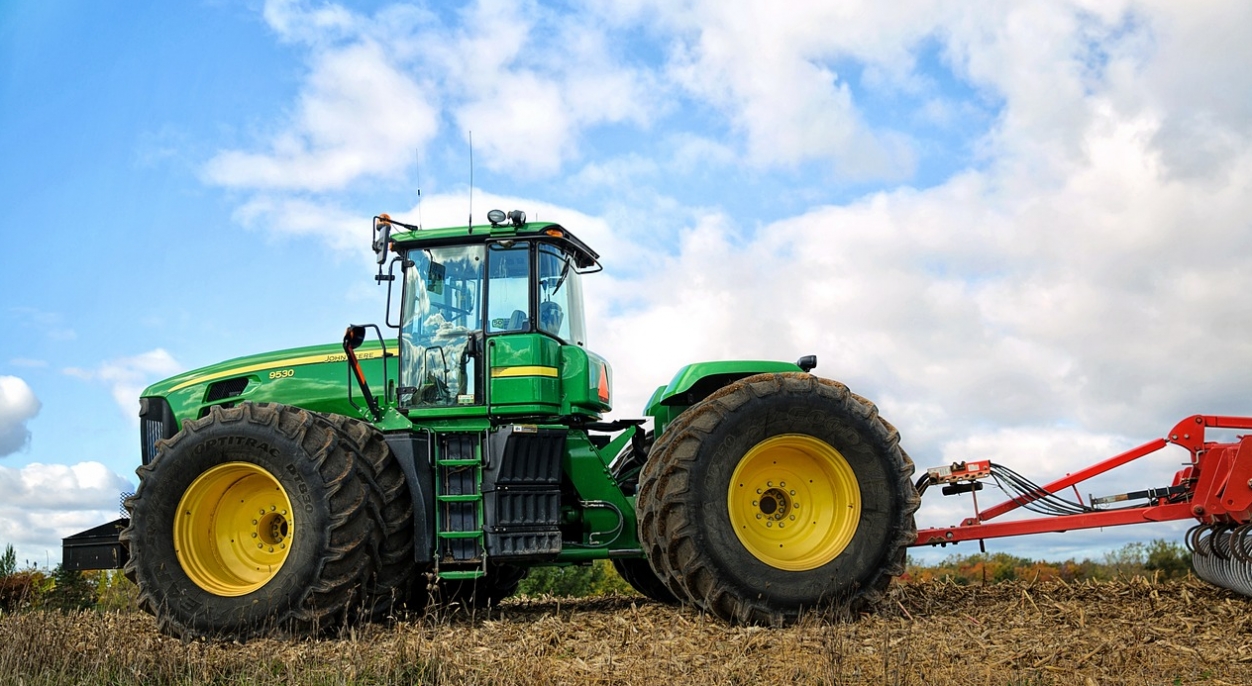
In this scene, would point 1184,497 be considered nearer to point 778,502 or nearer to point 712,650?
point 778,502

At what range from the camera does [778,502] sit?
8.19 metres

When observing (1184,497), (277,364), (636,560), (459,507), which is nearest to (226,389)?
(277,364)

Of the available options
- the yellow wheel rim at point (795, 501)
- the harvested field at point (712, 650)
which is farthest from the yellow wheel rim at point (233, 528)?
the yellow wheel rim at point (795, 501)

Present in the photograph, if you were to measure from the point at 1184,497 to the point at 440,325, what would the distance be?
20.7ft

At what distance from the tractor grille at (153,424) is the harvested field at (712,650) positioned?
171 cm

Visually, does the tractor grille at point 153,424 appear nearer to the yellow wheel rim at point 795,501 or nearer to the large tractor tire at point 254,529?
the large tractor tire at point 254,529

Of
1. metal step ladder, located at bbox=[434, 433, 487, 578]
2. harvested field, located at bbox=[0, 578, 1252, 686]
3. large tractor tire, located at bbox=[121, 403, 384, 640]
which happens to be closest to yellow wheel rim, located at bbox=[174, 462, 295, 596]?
large tractor tire, located at bbox=[121, 403, 384, 640]

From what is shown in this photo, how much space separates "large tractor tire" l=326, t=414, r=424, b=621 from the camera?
318 inches

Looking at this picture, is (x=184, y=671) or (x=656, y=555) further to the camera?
(x=656, y=555)

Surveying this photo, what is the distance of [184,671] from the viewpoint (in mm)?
6562

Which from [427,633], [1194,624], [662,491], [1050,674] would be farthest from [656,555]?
[1194,624]

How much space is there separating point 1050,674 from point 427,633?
4.28 meters

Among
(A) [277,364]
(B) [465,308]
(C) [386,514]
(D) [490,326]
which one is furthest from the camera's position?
(A) [277,364]

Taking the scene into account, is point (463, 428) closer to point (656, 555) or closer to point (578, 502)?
point (578, 502)
